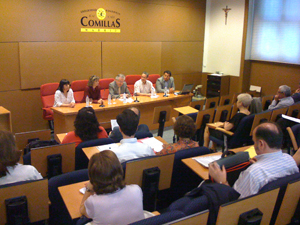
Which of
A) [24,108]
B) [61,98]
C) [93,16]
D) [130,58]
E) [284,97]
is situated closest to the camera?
[284,97]

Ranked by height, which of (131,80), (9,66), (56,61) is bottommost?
(131,80)

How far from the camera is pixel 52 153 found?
257 cm

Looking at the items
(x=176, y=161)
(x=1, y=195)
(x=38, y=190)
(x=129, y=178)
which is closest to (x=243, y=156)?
(x=176, y=161)

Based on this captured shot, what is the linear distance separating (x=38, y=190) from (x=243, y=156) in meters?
1.56

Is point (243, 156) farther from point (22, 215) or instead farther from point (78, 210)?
point (22, 215)

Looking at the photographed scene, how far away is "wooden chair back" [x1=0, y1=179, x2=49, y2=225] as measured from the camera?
181 cm

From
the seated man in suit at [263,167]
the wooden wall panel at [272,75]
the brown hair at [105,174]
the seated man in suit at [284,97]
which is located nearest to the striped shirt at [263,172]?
the seated man in suit at [263,167]

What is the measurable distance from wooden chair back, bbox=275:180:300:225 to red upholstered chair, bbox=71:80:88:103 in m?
4.74

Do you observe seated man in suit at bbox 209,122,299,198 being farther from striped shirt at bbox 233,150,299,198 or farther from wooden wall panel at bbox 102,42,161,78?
wooden wall panel at bbox 102,42,161,78

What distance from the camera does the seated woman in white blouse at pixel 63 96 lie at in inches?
204

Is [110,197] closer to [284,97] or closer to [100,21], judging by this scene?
[284,97]

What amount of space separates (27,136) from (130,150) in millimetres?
1359

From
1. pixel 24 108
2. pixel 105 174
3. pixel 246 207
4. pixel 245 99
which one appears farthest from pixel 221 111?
pixel 24 108

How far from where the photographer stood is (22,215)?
1.85 m
